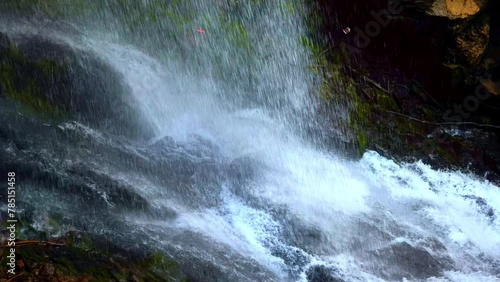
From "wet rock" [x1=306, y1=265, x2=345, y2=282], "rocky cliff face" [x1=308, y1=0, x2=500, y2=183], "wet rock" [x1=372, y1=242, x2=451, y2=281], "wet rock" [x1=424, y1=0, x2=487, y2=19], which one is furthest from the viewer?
"rocky cliff face" [x1=308, y1=0, x2=500, y2=183]

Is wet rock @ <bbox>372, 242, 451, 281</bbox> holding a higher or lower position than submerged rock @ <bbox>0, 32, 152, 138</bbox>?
lower


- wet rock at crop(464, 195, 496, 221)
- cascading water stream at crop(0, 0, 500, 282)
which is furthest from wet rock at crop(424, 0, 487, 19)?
wet rock at crop(464, 195, 496, 221)

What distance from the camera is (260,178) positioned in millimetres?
6996

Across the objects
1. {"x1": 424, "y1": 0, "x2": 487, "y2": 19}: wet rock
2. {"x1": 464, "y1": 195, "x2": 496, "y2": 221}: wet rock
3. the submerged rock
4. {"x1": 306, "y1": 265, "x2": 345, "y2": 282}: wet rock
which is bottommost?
{"x1": 306, "y1": 265, "x2": 345, "y2": 282}: wet rock

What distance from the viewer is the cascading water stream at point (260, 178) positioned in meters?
6.02

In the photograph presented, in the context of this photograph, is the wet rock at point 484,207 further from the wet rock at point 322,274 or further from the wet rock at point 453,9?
the wet rock at point 322,274

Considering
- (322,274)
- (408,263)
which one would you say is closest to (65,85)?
(322,274)

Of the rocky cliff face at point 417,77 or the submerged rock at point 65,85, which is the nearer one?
the submerged rock at point 65,85

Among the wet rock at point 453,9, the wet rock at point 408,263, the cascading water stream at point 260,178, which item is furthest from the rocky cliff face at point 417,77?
the wet rock at point 408,263

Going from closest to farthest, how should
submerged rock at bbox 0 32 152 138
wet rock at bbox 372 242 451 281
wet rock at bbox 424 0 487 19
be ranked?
wet rock at bbox 372 242 451 281, submerged rock at bbox 0 32 152 138, wet rock at bbox 424 0 487 19

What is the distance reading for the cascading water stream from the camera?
6.02 meters

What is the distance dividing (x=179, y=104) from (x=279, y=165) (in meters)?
1.80

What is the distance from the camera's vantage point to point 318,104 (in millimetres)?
7957

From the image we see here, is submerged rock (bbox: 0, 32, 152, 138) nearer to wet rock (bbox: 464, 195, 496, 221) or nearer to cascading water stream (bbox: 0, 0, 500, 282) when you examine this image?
cascading water stream (bbox: 0, 0, 500, 282)
